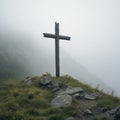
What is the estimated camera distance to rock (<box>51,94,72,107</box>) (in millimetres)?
17320

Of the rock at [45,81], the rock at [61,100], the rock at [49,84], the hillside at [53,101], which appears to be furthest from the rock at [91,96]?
the rock at [45,81]

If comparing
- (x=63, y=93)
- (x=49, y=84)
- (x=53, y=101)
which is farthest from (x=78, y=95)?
(x=49, y=84)

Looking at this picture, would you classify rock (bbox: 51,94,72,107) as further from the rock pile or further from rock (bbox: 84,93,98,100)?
rock (bbox: 84,93,98,100)

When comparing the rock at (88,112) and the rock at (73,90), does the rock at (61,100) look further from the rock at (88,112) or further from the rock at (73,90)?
the rock at (88,112)

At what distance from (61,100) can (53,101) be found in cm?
45

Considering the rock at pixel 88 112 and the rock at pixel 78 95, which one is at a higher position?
the rock at pixel 88 112

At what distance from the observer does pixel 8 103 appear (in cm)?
1631

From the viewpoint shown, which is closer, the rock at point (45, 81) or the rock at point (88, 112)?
the rock at point (88, 112)

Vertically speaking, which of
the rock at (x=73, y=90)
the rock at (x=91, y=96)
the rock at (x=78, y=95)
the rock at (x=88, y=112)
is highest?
the rock at (x=88, y=112)

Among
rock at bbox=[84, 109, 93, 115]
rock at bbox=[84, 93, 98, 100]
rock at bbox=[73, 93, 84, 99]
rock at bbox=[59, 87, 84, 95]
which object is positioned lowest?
rock at bbox=[84, 93, 98, 100]

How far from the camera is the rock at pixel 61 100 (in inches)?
682

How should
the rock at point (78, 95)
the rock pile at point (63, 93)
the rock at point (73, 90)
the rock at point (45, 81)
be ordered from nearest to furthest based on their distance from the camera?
1. the rock pile at point (63, 93)
2. the rock at point (78, 95)
3. the rock at point (73, 90)
4. the rock at point (45, 81)

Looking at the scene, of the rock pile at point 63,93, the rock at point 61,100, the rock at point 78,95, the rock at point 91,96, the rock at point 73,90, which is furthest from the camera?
the rock at point 73,90

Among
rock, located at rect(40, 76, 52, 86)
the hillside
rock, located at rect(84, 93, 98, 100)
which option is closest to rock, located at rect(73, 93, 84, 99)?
the hillside
